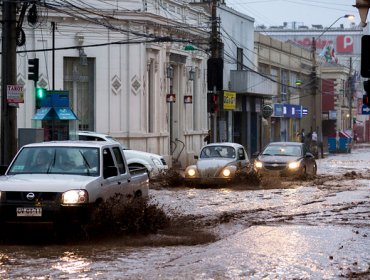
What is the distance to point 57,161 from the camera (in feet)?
45.7

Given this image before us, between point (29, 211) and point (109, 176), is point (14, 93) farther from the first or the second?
point (29, 211)

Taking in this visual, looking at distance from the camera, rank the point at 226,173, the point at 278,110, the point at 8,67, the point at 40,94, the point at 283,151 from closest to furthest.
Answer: the point at 8,67, the point at 226,173, the point at 40,94, the point at 283,151, the point at 278,110

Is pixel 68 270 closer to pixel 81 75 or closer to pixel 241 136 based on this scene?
pixel 81 75

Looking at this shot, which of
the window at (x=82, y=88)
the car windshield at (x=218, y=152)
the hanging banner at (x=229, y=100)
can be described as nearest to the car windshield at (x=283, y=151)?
the car windshield at (x=218, y=152)

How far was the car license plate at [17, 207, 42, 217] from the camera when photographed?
41.2 ft

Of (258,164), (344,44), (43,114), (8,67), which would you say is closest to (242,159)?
(258,164)

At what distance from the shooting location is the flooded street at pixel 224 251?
10422mm

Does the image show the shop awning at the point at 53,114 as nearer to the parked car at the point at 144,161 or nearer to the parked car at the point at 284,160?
the parked car at the point at 144,161

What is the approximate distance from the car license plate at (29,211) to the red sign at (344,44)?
110 metres

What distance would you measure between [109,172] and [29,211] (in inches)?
75.1

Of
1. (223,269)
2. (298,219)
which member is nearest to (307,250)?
(223,269)

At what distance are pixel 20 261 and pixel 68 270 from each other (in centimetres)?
106

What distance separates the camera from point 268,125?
62.1m

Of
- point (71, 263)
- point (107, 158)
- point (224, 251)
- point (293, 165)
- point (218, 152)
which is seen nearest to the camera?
point (71, 263)
